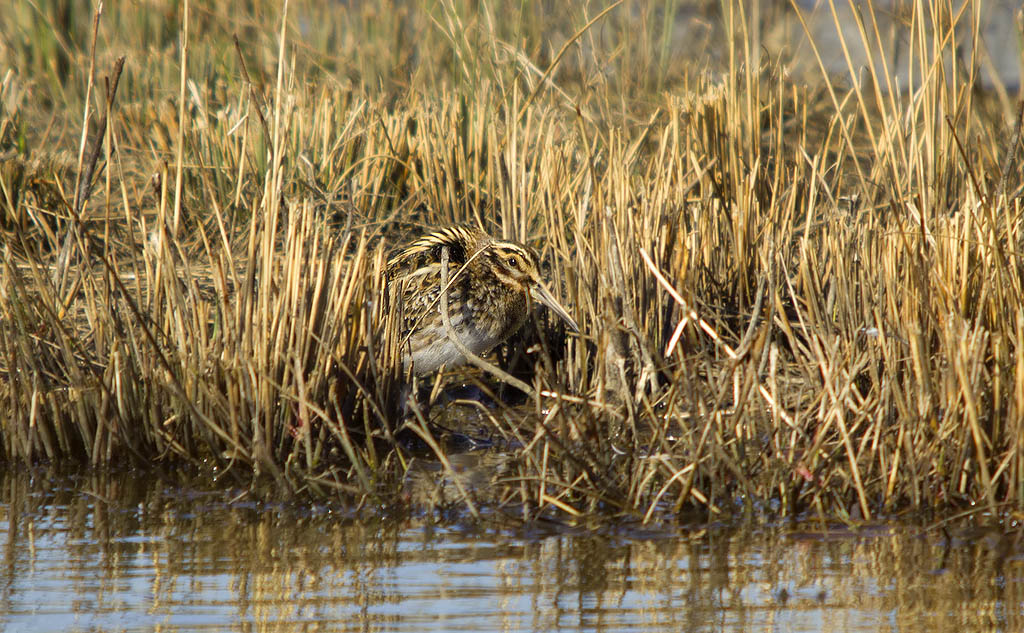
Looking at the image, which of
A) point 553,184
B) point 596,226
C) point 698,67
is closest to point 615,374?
point 596,226

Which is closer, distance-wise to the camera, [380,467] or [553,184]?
[380,467]

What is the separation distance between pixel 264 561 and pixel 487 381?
2.06 metres

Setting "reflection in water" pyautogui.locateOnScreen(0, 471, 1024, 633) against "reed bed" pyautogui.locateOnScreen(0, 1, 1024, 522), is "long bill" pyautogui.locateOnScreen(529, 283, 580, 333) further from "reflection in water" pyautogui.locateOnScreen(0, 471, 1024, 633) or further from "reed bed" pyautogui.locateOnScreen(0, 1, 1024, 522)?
"reflection in water" pyautogui.locateOnScreen(0, 471, 1024, 633)

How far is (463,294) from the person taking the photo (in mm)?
5156

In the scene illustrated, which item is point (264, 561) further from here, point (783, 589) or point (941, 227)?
point (941, 227)

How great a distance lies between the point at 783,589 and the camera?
313 cm

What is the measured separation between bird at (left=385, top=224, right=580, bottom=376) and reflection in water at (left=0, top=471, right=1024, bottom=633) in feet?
4.25

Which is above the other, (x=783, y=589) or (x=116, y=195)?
(x=116, y=195)

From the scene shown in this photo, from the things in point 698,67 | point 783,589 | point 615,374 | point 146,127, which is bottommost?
point 783,589

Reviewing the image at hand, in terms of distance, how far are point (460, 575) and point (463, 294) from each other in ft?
6.65

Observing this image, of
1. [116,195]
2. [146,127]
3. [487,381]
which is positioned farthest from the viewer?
[146,127]

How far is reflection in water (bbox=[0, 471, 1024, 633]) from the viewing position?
296 cm

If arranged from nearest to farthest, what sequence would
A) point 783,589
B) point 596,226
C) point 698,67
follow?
point 783,589
point 596,226
point 698,67

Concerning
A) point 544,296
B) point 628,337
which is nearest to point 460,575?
point 628,337
